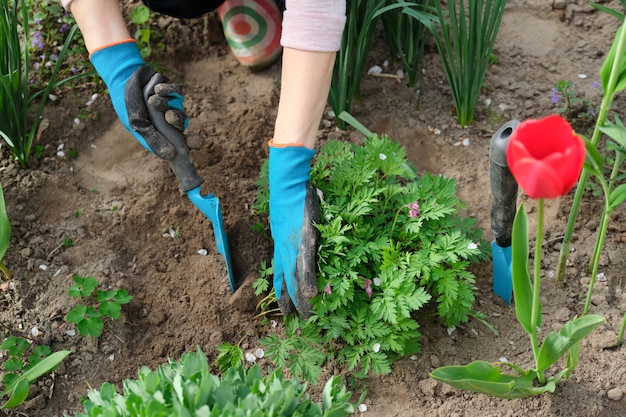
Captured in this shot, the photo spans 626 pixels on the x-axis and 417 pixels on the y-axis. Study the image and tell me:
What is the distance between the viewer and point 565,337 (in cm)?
Answer: 138

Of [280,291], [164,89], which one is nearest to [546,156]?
[280,291]

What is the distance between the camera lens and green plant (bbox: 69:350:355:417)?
111cm

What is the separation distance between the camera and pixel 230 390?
1160 millimetres

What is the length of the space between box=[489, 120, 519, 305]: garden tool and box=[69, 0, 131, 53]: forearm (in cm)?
102

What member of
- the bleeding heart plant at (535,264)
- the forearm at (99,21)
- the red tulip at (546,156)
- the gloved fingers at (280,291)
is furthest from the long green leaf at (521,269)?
the forearm at (99,21)

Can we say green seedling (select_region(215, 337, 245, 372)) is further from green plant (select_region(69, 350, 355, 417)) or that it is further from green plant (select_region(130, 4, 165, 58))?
green plant (select_region(130, 4, 165, 58))

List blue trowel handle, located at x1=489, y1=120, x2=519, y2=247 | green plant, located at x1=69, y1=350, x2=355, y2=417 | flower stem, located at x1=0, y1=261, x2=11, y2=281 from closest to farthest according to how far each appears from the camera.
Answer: green plant, located at x1=69, y1=350, x2=355, y2=417 → blue trowel handle, located at x1=489, y1=120, x2=519, y2=247 → flower stem, located at x1=0, y1=261, x2=11, y2=281

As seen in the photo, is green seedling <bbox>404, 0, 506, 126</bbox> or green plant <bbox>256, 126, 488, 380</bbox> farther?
green seedling <bbox>404, 0, 506, 126</bbox>

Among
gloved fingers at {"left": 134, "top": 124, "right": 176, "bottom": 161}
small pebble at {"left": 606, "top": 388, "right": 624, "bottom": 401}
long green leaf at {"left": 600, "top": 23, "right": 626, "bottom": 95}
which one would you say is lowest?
small pebble at {"left": 606, "top": 388, "right": 624, "bottom": 401}

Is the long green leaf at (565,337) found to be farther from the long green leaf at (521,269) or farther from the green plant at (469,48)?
the green plant at (469,48)

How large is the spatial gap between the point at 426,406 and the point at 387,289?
300 millimetres

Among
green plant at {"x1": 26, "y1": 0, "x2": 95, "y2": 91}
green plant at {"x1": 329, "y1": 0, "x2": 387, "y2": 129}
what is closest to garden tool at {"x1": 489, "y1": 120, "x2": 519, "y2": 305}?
green plant at {"x1": 329, "y1": 0, "x2": 387, "y2": 129}

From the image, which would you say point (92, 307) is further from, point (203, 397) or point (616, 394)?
point (616, 394)

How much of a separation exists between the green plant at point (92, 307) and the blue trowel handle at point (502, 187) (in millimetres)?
897
